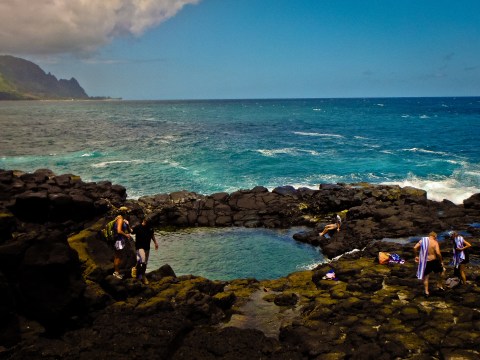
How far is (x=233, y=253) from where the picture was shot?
24.8 meters

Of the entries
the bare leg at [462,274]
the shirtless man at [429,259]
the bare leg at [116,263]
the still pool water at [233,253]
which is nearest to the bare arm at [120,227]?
the bare leg at [116,263]

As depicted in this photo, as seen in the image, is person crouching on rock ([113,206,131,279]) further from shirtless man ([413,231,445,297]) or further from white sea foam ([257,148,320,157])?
white sea foam ([257,148,320,157])

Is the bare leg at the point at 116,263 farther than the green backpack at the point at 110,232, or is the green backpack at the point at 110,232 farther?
the green backpack at the point at 110,232

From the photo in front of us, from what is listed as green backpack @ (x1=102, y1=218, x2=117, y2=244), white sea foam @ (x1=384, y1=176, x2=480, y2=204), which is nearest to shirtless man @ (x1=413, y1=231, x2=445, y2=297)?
green backpack @ (x1=102, y1=218, x2=117, y2=244)

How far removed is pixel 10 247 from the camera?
12.8 meters

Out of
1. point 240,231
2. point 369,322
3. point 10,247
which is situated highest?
point 10,247

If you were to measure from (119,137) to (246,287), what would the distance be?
75126mm

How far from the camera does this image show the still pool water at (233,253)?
72.2ft

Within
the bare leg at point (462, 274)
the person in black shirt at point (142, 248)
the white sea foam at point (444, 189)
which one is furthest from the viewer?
the white sea foam at point (444, 189)

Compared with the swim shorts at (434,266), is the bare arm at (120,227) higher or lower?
higher

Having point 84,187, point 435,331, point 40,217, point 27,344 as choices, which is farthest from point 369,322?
point 84,187

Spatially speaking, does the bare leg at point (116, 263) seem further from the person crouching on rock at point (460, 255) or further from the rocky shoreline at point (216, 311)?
the person crouching on rock at point (460, 255)

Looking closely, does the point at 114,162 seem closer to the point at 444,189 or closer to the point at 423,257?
the point at 444,189

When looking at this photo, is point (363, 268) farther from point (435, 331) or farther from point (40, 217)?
point (40, 217)
